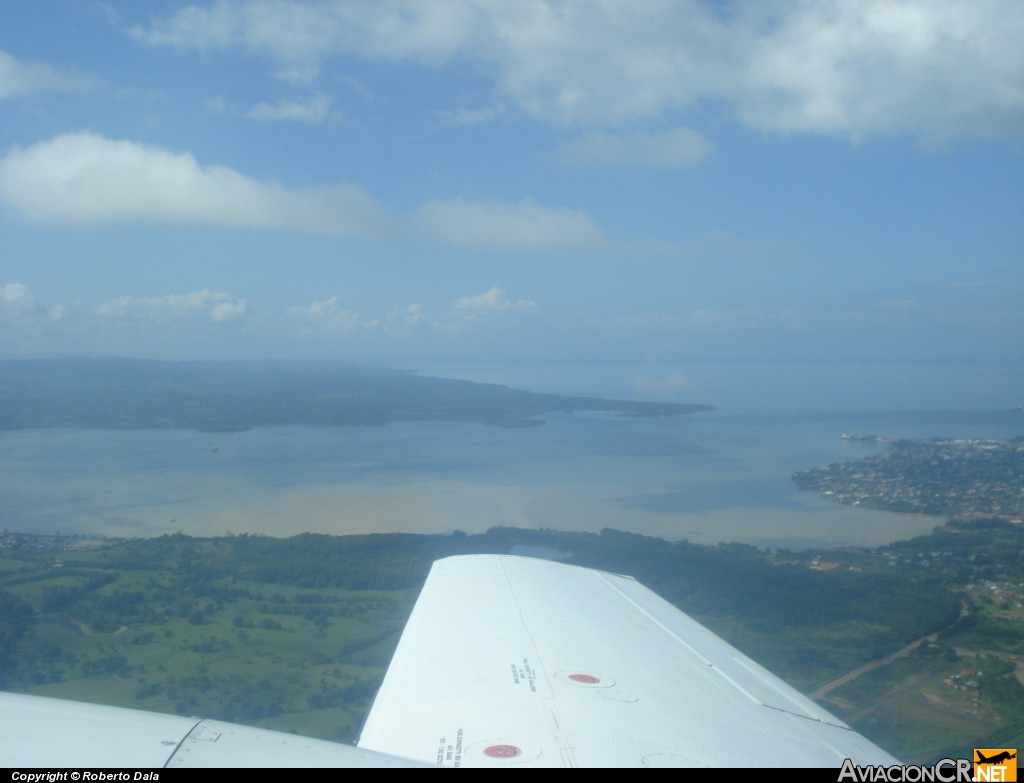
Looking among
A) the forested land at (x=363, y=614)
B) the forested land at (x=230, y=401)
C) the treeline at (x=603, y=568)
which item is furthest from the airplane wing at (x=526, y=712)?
the forested land at (x=230, y=401)

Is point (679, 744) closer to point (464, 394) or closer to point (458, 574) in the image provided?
A: point (458, 574)

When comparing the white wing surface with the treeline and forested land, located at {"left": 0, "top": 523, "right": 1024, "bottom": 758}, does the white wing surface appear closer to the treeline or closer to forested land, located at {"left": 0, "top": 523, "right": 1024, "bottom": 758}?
forested land, located at {"left": 0, "top": 523, "right": 1024, "bottom": 758}

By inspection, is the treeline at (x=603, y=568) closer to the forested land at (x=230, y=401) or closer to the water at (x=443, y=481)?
the water at (x=443, y=481)

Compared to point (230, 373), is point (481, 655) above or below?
below

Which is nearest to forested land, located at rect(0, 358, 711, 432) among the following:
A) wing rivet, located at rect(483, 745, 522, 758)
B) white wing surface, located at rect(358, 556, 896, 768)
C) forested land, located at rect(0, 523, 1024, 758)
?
forested land, located at rect(0, 523, 1024, 758)

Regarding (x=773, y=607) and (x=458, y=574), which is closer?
(x=458, y=574)

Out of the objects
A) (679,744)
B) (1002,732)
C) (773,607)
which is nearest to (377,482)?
(773,607)

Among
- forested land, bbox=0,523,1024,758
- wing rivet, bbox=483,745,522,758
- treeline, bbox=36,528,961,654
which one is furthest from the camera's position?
treeline, bbox=36,528,961,654

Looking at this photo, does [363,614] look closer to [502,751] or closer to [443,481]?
[502,751]
